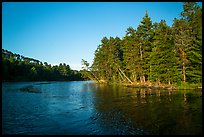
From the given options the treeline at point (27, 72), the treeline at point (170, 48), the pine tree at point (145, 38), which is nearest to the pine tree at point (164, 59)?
the treeline at point (170, 48)

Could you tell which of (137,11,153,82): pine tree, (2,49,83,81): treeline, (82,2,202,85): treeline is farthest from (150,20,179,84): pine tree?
(2,49,83,81): treeline

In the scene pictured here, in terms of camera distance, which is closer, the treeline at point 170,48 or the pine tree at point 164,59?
the treeline at point 170,48

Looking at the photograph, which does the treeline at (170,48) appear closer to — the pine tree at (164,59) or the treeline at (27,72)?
the pine tree at (164,59)

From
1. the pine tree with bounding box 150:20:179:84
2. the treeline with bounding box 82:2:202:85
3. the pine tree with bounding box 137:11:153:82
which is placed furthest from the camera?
the pine tree with bounding box 137:11:153:82

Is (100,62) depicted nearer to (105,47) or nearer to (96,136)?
(105,47)

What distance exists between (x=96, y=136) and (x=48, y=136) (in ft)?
9.04

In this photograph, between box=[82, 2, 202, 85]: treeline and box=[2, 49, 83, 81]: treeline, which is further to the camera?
box=[2, 49, 83, 81]: treeline

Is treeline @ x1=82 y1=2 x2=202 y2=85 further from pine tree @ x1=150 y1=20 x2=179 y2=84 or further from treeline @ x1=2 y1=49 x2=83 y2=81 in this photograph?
treeline @ x1=2 y1=49 x2=83 y2=81

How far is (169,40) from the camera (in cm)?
4516

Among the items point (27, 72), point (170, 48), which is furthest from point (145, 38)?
point (27, 72)

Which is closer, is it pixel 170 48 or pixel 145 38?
pixel 170 48

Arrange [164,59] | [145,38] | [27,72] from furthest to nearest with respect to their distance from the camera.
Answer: [27,72]
[145,38]
[164,59]

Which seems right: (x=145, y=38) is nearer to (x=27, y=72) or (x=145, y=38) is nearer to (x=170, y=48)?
(x=170, y=48)

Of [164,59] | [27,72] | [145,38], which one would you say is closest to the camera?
[164,59]
